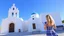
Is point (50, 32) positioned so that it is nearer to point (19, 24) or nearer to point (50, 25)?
point (50, 25)

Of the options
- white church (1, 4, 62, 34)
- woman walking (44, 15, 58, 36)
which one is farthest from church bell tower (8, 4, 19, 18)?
woman walking (44, 15, 58, 36)

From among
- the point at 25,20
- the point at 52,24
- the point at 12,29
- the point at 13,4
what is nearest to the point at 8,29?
the point at 12,29

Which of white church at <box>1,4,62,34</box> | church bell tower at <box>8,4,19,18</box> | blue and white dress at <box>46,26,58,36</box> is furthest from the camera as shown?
church bell tower at <box>8,4,19,18</box>

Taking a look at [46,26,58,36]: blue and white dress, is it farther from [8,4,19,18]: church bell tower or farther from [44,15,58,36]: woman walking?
[8,4,19,18]: church bell tower

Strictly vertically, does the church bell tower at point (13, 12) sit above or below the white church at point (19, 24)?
above

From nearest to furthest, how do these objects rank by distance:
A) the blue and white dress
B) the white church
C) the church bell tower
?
the blue and white dress, the white church, the church bell tower

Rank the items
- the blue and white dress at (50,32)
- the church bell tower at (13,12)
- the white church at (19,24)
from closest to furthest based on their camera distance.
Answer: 1. the blue and white dress at (50,32)
2. the white church at (19,24)
3. the church bell tower at (13,12)

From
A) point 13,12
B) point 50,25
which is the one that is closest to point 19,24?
point 13,12

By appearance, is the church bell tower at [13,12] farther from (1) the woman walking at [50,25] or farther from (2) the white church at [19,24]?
(1) the woman walking at [50,25]

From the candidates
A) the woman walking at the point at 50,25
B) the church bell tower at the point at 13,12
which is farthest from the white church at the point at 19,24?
the woman walking at the point at 50,25

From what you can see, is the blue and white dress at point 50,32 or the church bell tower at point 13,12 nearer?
the blue and white dress at point 50,32

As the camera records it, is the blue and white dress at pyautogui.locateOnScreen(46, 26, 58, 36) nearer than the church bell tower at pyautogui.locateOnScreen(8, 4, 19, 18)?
Yes

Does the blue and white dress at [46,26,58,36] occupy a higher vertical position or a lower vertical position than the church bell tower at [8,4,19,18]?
lower

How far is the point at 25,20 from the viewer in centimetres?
2202
